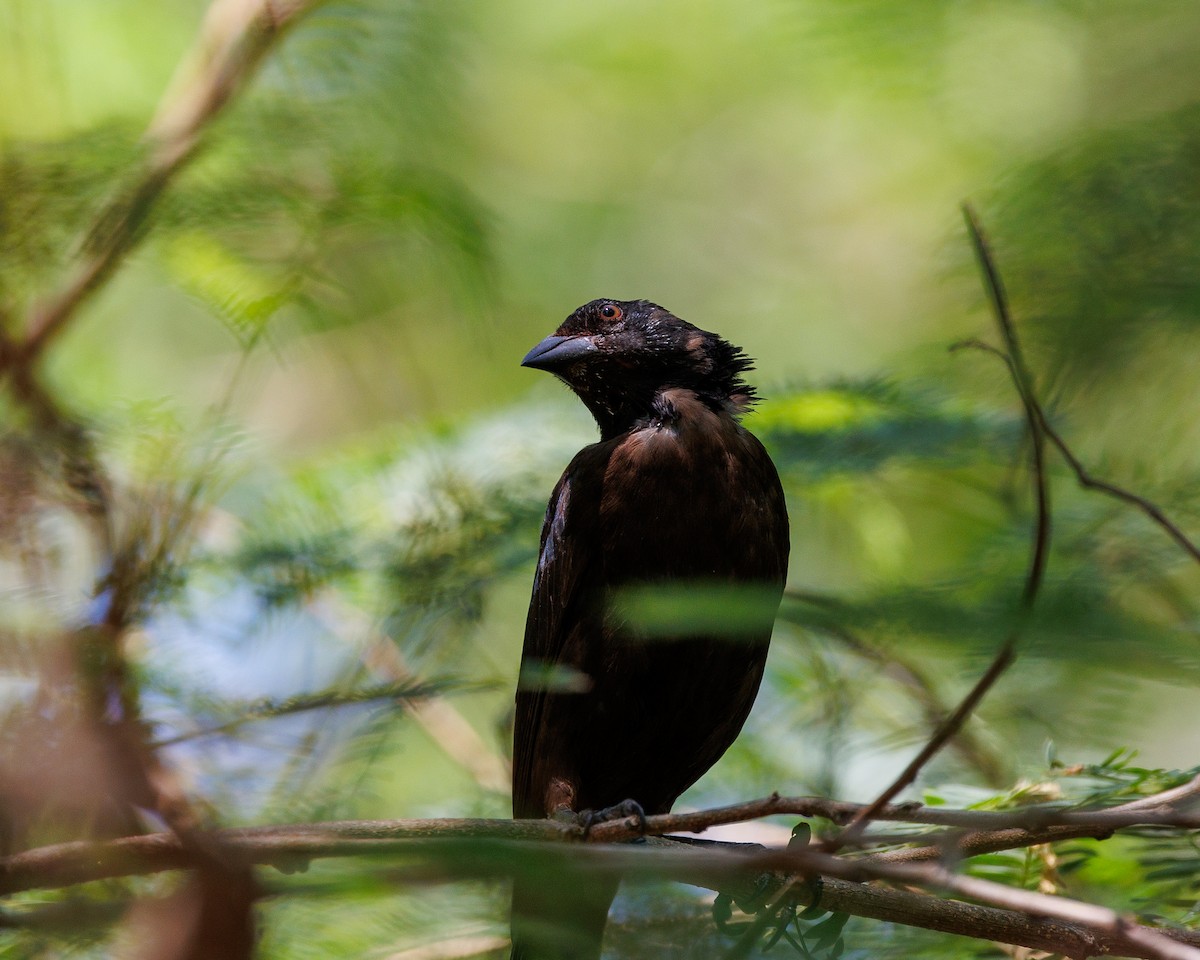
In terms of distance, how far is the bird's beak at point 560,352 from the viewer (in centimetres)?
373

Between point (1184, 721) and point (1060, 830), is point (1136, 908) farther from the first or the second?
point (1184, 721)

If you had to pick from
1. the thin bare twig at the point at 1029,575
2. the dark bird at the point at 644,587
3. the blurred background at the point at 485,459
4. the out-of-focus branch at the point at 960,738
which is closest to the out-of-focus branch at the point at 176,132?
the blurred background at the point at 485,459

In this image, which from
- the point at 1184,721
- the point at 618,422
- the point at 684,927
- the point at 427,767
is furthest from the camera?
the point at 427,767

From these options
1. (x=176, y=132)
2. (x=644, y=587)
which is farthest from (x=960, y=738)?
(x=176, y=132)

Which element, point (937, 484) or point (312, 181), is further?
point (937, 484)

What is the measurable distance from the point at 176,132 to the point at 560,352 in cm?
136

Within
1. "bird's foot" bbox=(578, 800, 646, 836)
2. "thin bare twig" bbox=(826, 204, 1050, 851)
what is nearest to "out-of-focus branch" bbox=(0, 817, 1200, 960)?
"thin bare twig" bbox=(826, 204, 1050, 851)

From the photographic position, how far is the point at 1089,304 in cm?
139

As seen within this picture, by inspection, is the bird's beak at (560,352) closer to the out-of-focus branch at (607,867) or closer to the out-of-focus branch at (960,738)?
the out-of-focus branch at (960,738)

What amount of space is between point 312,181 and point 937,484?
7.59 feet

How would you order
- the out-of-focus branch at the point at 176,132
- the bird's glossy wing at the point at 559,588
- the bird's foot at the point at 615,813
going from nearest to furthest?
the out-of-focus branch at the point at 176,132, the bird's foot at the point at 615,813, the bird's glossy wing at the point at 559,588

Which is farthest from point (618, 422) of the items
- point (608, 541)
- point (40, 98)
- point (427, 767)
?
point (427, 767)

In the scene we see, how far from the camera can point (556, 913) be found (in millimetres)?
1403

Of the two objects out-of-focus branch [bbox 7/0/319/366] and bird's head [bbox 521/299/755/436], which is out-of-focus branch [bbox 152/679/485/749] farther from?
bird's head [bbox 521/299/755/436]
